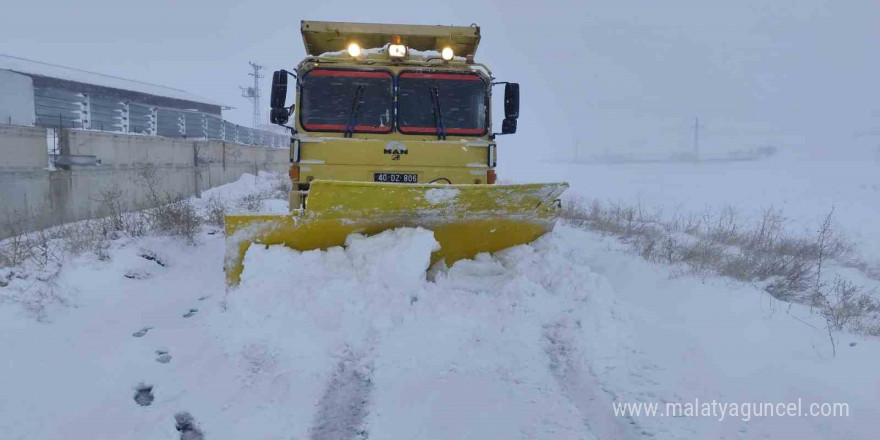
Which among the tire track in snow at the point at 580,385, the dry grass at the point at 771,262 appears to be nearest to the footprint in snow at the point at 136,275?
the tire track in snow at the point at 580,385

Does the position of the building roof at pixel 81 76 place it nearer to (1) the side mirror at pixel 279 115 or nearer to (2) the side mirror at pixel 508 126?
(1) the side mirror at pixel 279 115

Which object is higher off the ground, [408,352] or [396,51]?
[396,51]

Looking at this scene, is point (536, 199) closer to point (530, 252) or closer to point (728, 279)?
point (530, 252)

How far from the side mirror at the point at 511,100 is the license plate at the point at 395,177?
145 centimetres

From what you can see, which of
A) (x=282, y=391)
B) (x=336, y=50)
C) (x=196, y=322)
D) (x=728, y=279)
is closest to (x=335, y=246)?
(x=196, y=322)

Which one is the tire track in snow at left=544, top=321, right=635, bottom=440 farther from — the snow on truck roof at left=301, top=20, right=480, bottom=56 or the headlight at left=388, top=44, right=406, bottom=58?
the snow on truck roof at left=301, top=20, right=480, bottom=56

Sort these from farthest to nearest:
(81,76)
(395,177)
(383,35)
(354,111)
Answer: (81,76) < (383,35) < (354,111) < (395,177)

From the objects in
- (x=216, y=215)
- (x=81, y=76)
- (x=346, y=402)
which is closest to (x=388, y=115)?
(x=346, y=402)

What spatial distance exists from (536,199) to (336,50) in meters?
3.67

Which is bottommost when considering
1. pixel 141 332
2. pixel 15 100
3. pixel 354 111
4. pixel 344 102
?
pixel 141 332

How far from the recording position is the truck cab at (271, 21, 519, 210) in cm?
570

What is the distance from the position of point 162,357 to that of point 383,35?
4514 mm

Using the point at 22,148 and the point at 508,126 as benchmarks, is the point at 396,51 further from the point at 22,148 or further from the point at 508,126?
the point at 22,148

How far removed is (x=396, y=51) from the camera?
5.98 m
